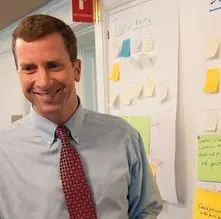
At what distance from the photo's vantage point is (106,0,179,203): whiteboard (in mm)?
1916

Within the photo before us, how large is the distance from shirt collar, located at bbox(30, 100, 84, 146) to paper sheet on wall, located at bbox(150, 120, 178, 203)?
0.68 m

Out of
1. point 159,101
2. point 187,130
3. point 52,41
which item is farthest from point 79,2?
point 52,41

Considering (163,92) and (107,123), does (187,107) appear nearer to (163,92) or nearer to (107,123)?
(163,92)

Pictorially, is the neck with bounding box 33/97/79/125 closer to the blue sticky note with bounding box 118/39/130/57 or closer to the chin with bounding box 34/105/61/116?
the chin with bounding box 34/105/61/116

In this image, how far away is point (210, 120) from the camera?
1.66m

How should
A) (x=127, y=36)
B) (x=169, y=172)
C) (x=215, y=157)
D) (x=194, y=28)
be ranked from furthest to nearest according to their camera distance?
(x=127, y=36)
(x=169, y=172)
(x=194, y=28)
(x=215, y=157)

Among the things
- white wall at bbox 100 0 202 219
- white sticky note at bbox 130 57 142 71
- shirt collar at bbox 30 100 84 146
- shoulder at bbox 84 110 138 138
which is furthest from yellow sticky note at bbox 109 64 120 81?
shirt collar at bbox 30 100 84 146

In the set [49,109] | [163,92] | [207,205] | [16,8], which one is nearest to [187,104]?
[163,92]

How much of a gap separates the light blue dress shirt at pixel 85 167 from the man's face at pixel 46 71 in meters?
0.11

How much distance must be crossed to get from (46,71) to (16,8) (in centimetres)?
232

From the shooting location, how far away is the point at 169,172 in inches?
76.3

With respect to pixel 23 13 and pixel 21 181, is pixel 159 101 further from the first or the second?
pixel 23 13

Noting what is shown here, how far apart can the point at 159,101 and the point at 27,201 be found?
0.96 metres

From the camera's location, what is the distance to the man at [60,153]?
125 centimetres
